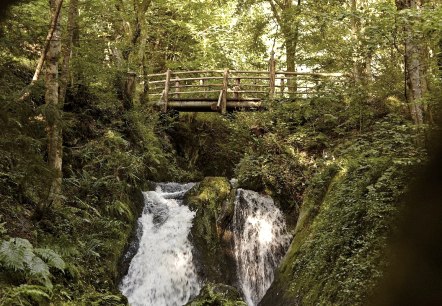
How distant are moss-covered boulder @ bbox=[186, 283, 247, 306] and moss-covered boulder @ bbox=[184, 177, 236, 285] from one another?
167 cm

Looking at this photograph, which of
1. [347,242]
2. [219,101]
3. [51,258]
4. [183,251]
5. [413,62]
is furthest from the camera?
[219,101]

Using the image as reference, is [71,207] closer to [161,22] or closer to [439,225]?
[439,225]

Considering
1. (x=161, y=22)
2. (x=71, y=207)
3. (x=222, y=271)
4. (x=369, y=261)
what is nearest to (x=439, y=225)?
(x=369, y=261)

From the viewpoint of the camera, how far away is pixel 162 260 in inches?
416

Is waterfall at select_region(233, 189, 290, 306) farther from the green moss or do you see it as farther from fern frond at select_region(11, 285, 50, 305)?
fern frond at select_region(11, 285, 50, 305)

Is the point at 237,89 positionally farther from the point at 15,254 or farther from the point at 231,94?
the point at 15,254

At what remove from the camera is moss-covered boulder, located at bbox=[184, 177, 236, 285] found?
34.8 feet

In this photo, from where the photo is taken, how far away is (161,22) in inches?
829

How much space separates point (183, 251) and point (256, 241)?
200 centimetres

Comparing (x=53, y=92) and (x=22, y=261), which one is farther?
(x=53, y=92)

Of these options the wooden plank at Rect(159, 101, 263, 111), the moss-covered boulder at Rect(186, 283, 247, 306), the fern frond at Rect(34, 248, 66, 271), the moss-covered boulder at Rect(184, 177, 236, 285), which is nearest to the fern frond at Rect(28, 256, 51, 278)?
the fern frond at Rect(34, 248, 66, 271)

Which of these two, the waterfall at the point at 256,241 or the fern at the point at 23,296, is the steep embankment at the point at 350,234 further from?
the fern at the point at 23,296

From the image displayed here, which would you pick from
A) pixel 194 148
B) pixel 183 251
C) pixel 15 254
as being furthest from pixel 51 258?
pixel 194 148

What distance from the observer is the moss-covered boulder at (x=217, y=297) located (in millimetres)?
7901
